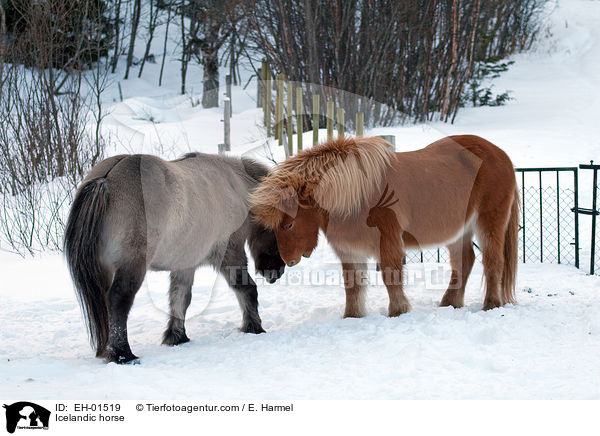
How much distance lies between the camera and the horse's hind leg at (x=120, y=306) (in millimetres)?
3361

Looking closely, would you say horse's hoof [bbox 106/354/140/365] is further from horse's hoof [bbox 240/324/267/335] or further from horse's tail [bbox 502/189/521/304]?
horse's tail [bbox 502/189/521/304]

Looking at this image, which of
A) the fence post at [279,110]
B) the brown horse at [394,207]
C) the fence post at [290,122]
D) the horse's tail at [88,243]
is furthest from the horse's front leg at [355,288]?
the fence post at [279,110]

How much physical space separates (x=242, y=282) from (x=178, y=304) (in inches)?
19.7

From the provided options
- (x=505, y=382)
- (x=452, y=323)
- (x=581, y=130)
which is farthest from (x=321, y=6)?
(x=505, y=382)

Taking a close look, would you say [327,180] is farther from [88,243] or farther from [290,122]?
[290,122]

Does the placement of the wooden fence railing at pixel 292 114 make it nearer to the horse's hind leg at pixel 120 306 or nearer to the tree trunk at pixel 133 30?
the horse's hind leg at pixel 120 306

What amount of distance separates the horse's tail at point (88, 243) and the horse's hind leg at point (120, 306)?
83mm

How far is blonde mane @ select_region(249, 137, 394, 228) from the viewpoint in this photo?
392 centimetres

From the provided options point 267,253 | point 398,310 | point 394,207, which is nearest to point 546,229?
point 398,310

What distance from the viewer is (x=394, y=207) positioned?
4.17m

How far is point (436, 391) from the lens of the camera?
285 centimetres

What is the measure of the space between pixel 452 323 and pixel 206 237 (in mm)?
1783

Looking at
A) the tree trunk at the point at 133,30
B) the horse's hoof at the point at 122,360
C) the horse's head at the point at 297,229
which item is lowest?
the horse's hoof at the point at 122,360

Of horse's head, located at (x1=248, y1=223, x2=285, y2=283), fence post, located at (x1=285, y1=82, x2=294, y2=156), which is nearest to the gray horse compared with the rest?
horse's head, located at (x1=248, y1=223, x2=285, y2=283)
